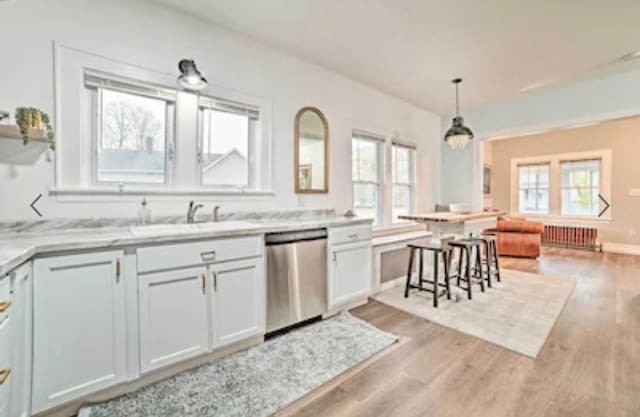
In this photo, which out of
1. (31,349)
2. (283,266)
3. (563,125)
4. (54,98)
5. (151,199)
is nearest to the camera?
(31,349)

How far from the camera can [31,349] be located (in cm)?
146

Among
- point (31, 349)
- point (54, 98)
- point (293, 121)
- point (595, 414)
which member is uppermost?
point (293, 121)

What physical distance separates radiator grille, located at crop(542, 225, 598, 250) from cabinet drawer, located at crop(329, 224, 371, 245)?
6.20 metres

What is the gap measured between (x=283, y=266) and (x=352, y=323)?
88 centimetres

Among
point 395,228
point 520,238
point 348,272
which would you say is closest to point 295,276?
point 348,272

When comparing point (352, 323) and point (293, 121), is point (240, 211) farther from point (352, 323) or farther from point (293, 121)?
point (352, 323)

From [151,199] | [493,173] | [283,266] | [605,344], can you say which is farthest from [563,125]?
[151,199]

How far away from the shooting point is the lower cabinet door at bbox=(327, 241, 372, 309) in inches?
113

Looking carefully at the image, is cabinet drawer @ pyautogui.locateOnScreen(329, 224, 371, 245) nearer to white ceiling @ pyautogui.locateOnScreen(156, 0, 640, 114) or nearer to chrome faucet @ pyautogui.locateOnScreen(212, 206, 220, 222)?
chrome faucet @ pyautogui.locateOnScreen(212, 206, 220, 222)

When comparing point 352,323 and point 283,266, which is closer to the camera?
point 283,266

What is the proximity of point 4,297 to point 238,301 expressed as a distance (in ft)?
4.06

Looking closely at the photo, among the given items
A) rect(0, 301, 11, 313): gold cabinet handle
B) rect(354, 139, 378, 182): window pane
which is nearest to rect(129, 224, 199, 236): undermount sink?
rect(0, 301, 11, 313): gold cabinet handle

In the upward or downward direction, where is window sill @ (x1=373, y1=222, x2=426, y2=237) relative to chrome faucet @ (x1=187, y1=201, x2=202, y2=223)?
downward

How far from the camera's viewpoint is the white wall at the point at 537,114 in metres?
3.93
